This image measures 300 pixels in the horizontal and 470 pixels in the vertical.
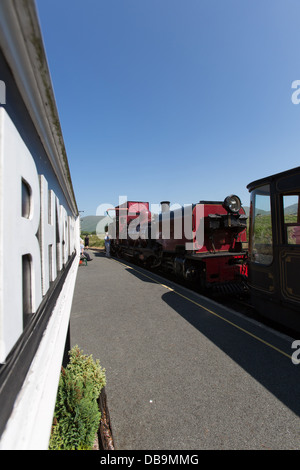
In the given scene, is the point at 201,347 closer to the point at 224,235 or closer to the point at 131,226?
the point at 224,235

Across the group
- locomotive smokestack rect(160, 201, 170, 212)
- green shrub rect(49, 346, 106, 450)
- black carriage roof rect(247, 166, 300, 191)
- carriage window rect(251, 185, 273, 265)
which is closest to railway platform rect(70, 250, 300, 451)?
green shrub rect(49, 346, 106, 450)

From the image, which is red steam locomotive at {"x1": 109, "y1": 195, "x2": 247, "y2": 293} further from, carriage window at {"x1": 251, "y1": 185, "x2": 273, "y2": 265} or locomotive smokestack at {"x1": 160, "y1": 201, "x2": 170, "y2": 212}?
locomotive smokestack at {"x1": 160, "y1": 201, "x2": 170, "y2": 212}

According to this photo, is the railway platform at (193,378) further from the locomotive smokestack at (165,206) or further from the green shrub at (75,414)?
the locomotive smokestack at (165,206)

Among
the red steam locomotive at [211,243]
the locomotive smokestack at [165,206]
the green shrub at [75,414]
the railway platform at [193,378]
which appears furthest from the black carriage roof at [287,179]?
the locomotive smokestack at [165,206]

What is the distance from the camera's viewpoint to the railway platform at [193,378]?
211cm

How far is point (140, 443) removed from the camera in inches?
80.0

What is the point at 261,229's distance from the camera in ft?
14.4

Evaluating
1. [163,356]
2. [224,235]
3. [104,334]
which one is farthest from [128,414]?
[224,235]

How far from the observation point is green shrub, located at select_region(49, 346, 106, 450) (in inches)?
75.1

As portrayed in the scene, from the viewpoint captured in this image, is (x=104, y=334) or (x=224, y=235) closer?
(x=104, y=334)

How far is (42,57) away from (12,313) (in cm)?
98

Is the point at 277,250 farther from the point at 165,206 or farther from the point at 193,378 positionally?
the point at 165,206

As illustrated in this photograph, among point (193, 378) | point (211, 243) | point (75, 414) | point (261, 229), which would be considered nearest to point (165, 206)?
point (211, 243)

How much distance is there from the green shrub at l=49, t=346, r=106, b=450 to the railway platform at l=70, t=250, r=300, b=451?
290 millimetres
